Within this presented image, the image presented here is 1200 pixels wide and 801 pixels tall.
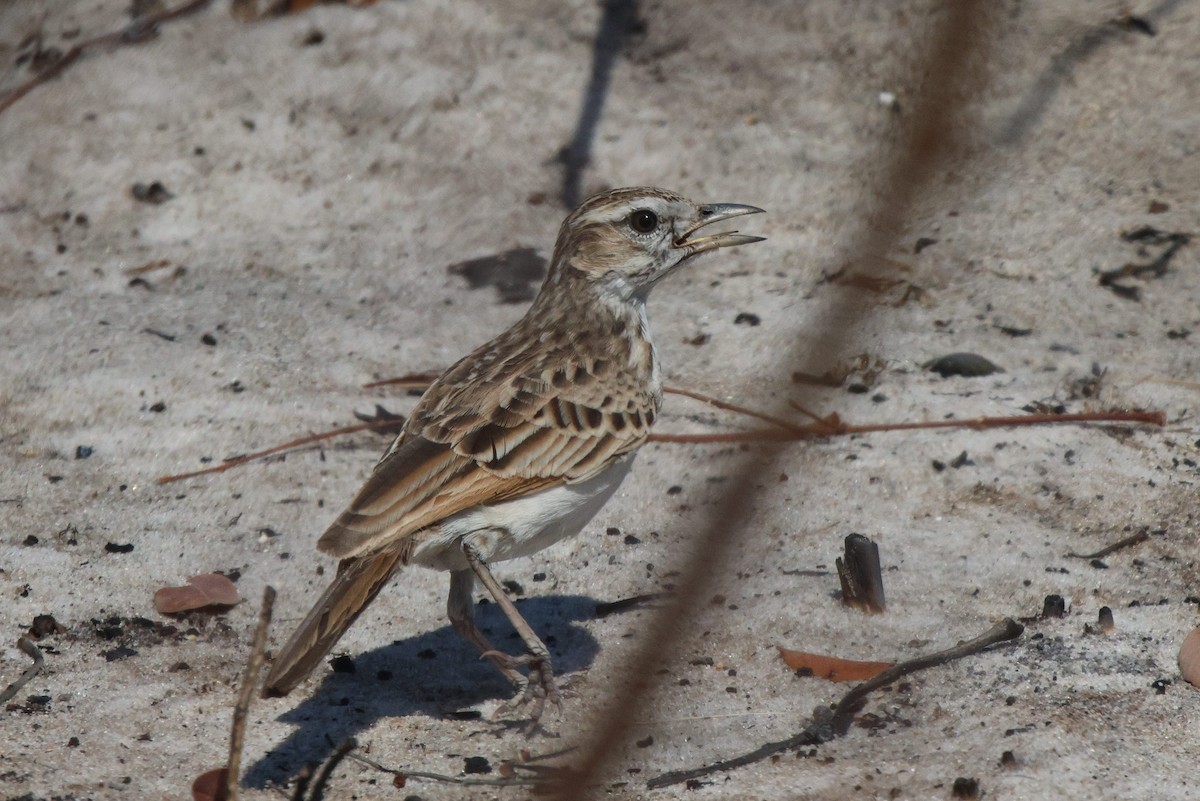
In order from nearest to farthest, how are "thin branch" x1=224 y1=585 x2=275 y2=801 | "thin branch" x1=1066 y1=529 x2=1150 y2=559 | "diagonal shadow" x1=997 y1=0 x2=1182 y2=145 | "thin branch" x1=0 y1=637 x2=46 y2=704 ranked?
"thin branch" x1=224 y1=585 x2=275 y2=801 → "thin branch" x1=0 y1=637 x2=46 y2=704 → "thin branch" x1=1066 y1=529 x2=1150 y2=559 → "diagonal shadow" x1=997 y1=0 x2=1182 y2=145

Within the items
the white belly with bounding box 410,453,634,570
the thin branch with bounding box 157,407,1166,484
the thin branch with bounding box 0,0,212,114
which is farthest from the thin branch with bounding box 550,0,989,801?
the thin branch with bounding box 0,0,212,114

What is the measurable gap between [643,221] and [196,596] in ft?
6.59

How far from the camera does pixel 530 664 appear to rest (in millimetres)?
4188

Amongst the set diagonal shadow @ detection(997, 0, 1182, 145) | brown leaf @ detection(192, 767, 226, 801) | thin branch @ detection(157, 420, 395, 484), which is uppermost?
diagonal shadow @ detection(997, 0, 1182, 145)

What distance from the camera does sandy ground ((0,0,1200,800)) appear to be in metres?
4.01

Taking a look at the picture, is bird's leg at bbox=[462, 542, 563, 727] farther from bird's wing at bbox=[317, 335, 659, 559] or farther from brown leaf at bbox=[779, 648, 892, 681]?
brown leaf at bbox=[779, 648, 892, 681]

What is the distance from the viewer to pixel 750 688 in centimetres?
423

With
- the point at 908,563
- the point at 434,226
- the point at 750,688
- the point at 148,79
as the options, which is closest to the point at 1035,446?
the point at 908,563

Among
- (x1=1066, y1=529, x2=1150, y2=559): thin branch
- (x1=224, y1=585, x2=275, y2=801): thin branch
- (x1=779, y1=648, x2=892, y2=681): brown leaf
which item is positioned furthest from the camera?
(x1=1066, y1=529, x2=1150, y2=559): thin branch

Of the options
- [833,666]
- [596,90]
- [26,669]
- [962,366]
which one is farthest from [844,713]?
[596,90]

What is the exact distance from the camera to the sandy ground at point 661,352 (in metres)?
4.01

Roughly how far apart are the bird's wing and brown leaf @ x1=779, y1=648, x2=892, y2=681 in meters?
0.85

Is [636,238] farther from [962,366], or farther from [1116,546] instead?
[1116,546]

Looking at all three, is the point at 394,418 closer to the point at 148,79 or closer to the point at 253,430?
the point at 253,430
